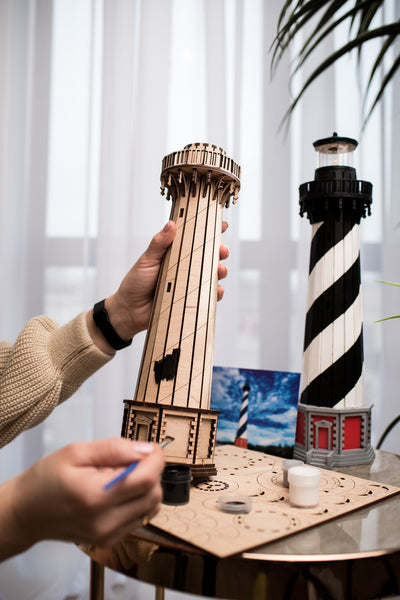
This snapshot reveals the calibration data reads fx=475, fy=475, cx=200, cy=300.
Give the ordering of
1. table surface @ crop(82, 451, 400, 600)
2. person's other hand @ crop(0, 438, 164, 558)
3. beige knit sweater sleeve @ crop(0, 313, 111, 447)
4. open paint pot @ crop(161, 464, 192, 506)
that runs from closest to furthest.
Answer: person's other hand @ crop(0, 438, 164, 558), table surface @ crop(82, 451, 400, 600), open paint pot @ crop(161, 464, 192, 506), beige knit sweater sleeve @ crop(0, 313, 111, 447)

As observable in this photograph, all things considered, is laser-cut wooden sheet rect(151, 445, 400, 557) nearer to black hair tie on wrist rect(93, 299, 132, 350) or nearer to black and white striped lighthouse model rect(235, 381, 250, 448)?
black and white striped lighthouse model rect(235, 381, 250, 448)

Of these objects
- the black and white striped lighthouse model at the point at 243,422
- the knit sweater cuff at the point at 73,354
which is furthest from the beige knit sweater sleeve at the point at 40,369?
the black and white striped lighthouse model at the point at 243,422

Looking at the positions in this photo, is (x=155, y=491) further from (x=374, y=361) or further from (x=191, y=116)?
(x=191, y=116)

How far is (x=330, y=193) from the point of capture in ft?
3.20

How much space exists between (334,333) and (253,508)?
434 millimetres

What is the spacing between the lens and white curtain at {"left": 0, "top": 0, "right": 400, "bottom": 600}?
1.57m

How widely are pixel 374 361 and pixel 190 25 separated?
4.35ft

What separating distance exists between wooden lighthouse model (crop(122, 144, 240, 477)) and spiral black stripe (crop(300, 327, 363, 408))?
0.28 meters

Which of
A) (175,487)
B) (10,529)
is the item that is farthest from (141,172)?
(10,529)

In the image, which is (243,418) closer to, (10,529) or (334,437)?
(334,437)

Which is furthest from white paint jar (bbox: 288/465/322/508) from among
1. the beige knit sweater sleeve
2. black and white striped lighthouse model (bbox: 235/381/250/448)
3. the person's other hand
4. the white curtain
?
the white curtain

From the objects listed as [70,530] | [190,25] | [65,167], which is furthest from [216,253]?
[190,25]

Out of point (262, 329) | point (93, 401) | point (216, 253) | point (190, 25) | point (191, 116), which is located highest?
point (190, 25)

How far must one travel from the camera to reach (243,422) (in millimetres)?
1056
